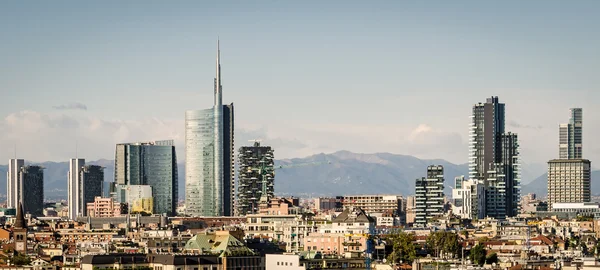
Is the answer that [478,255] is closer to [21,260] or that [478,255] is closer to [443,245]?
[443,245]

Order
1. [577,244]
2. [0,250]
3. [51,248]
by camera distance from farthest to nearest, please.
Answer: [577,244] < [51,248] < [0,250]

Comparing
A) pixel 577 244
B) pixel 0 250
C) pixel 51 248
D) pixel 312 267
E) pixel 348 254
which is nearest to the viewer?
pixel 312 267

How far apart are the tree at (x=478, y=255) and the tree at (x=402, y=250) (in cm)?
532

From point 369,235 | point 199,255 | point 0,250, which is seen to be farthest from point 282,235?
point 199,255

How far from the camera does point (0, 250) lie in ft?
557

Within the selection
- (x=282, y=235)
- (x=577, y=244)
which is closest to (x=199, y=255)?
(x=282, y=235)

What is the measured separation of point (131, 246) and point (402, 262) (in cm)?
3243

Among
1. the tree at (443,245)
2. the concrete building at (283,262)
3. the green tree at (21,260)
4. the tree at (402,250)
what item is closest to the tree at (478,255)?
the tree at (443,245)

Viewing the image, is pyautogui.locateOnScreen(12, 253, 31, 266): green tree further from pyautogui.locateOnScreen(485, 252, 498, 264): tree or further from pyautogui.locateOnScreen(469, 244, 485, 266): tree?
pyautogui.locateOnScreen(485, 252, 498, 264): tree

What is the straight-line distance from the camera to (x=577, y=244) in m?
198

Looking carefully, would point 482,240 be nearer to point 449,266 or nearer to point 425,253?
point 425,253

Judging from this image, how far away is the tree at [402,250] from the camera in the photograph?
156375mm

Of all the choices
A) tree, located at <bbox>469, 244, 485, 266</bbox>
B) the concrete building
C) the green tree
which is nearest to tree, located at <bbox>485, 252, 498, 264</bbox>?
tree, located at <bbox>469, 244, 485, 266</bbox>

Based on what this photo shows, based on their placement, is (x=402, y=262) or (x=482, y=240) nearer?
(x=402, y=262)
